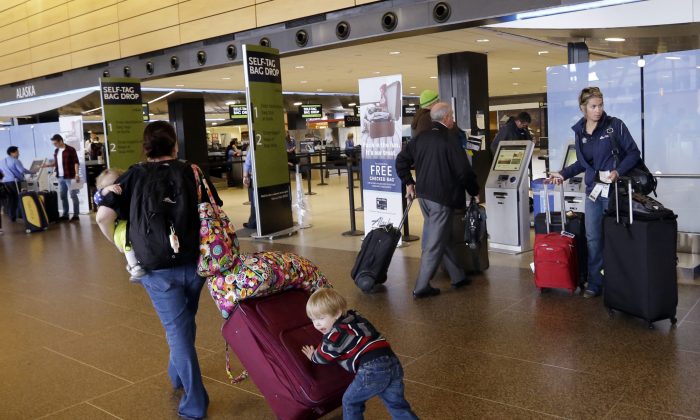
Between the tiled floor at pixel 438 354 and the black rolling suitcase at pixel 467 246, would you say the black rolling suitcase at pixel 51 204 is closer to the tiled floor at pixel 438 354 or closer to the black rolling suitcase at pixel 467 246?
the tiled floor at pixel 438 354

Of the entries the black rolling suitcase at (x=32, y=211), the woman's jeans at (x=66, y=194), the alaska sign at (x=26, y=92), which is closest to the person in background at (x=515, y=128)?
Result: the black rolling suitcase at (x=32, y=211)

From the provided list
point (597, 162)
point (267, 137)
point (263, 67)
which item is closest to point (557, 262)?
point (597, 162)

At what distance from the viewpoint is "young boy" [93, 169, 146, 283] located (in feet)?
9.81

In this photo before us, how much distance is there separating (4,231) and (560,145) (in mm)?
9761

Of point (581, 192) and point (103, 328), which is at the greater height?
point (581, 192)

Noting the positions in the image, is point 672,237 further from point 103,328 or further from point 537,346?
point 103,328

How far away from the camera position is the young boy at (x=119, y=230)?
2.99 m

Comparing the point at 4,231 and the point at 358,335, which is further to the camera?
A: the point at 4,231

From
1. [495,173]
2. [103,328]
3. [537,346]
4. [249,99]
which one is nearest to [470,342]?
[537,346]

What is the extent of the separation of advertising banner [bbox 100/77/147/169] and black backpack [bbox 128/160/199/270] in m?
8.48

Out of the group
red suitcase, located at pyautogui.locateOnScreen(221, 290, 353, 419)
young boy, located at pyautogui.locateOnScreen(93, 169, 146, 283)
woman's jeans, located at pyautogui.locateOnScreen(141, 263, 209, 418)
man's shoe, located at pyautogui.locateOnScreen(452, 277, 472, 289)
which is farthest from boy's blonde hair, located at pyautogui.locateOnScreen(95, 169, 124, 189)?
man's shoe, located at pyautogui.locateOnScreen(452, 277, 472, 289)

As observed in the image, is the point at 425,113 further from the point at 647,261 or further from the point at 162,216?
the point at 162,216

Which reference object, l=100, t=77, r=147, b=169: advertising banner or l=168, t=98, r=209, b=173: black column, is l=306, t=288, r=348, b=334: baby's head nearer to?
l=100, t=77, r=147, b=169: advertising banner

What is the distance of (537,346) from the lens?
13.3ft
